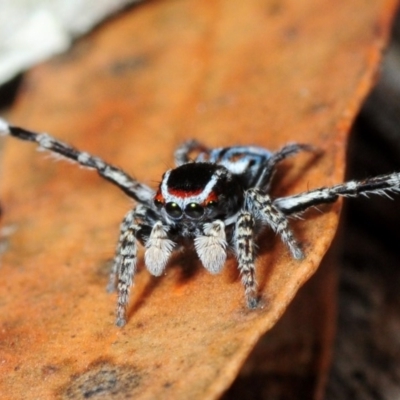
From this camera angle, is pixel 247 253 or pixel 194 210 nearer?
pixel 247 253

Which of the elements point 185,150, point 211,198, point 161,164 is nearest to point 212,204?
point 211,198

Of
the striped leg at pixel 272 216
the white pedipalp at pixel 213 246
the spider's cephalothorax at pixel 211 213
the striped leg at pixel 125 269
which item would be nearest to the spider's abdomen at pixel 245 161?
the spider's cephalothorax at pixel 211 213

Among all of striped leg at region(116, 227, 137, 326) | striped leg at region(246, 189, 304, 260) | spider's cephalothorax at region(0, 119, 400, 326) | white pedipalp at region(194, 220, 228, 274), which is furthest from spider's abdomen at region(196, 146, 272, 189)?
striped leg at region(116, 227, 137, 326)

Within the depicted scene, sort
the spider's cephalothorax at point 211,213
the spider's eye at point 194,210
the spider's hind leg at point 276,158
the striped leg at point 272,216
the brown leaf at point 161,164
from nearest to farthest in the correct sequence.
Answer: the brown leaf at point 161,164 < the striped leg at point 272,216 < the spider's cephalothorax at point 211,213 < the spider's eye at point 194,210 < the spider's hind leg at point 276,158

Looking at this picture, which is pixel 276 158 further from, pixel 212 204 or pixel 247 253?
pixel 247 253

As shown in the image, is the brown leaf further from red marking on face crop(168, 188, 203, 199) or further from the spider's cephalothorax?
red marking on face crop(168, 188, 203, 199)

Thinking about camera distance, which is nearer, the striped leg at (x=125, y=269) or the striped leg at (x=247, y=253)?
the striped leg at (x=247, y=253)

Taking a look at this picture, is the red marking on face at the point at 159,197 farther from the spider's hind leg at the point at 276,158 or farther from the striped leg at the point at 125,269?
the spider's hind leg at the point at 276,158

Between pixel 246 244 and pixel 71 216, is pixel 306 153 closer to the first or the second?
pixel 246 244
